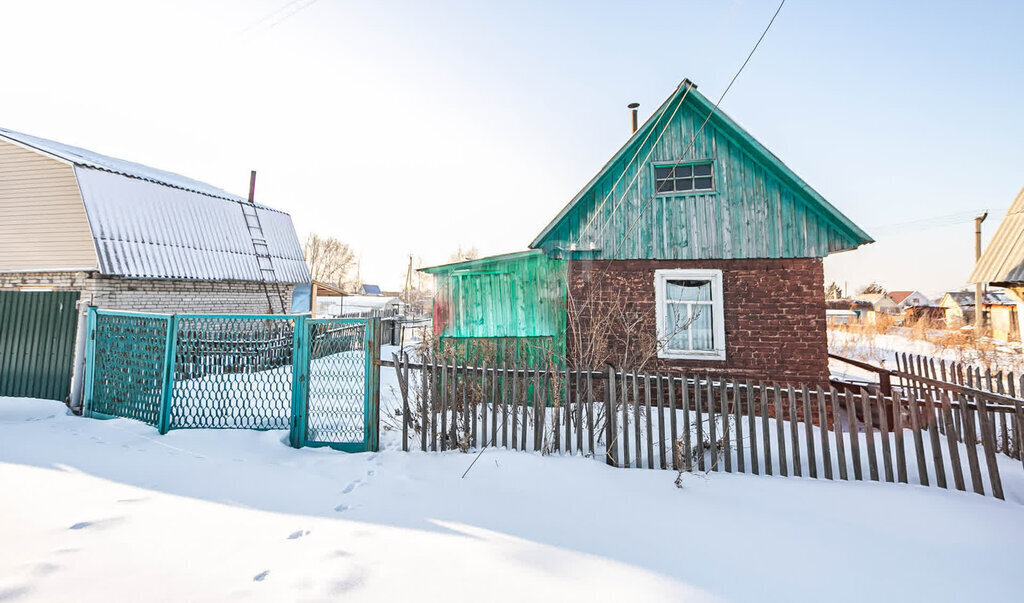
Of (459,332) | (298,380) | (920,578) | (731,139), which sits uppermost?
(731,139)

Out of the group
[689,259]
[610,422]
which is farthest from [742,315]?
[610,422]

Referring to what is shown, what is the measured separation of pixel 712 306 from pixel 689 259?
984 mm

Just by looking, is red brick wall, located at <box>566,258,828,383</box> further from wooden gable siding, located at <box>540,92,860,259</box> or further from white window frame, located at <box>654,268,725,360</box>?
wooden gable siding, located at <box>540,92,860,259</box>

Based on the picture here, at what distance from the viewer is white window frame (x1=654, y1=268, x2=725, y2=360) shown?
7.46 meters

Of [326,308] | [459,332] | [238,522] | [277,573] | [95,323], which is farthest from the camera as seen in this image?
[326,308]

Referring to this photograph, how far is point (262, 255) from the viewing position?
14.9 m

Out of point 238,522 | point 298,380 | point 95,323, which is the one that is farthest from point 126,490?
point 95,323

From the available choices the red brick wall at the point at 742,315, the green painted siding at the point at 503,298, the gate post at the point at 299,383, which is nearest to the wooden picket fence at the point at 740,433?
the gate post at the point at 299,383

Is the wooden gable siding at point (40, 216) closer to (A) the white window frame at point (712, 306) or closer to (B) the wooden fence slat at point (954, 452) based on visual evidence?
(A) the white window frame at point (712, 306)

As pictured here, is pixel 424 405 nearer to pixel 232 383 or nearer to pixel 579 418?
pixel 579 418

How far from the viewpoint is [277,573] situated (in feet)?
8.48

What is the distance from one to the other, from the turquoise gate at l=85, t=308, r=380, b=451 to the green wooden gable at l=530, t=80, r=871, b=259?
4.23 meters

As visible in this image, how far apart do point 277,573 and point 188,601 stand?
446 mm

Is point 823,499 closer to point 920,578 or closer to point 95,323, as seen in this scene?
point 920,578
